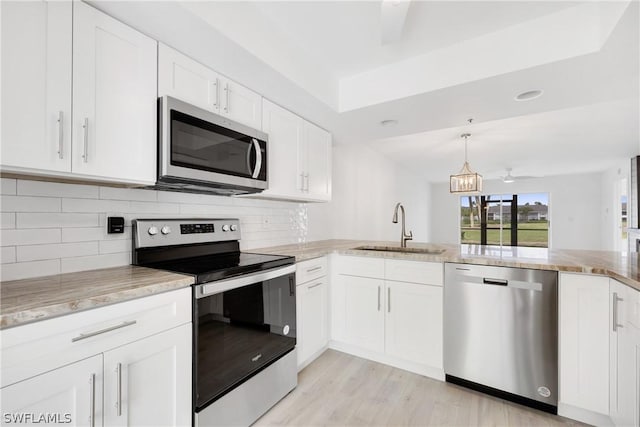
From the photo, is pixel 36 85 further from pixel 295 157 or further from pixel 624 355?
pixel 624 355

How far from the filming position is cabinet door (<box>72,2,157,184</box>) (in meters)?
1.23

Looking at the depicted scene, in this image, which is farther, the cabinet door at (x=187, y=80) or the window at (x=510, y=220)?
the window at (x=510, y=220)

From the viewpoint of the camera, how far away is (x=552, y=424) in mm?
1710

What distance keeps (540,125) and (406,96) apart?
2.68 metres

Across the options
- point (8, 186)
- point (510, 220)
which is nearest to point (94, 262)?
point (8, 186)

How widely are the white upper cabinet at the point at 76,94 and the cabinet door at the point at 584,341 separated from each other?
2.47 m

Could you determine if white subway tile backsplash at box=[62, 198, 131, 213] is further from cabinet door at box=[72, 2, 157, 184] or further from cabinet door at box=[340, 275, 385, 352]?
cabinet door at box=[340, 275, 385, 352]

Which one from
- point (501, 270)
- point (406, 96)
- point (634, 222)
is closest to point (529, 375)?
point (501, 270)

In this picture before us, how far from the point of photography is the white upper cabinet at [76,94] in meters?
1.06

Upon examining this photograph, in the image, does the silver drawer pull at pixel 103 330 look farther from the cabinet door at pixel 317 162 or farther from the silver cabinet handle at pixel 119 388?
the cabinet door at pixel 317 162

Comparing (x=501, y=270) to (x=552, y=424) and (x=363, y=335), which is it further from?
(x=363, y=335)

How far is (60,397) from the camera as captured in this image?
Result: 942 millimetres

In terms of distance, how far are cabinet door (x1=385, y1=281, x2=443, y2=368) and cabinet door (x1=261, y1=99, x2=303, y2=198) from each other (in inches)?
45.2

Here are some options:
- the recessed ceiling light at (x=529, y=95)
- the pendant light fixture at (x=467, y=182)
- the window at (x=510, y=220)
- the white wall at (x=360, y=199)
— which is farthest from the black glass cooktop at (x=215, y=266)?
the window at (x=510, y=220)
